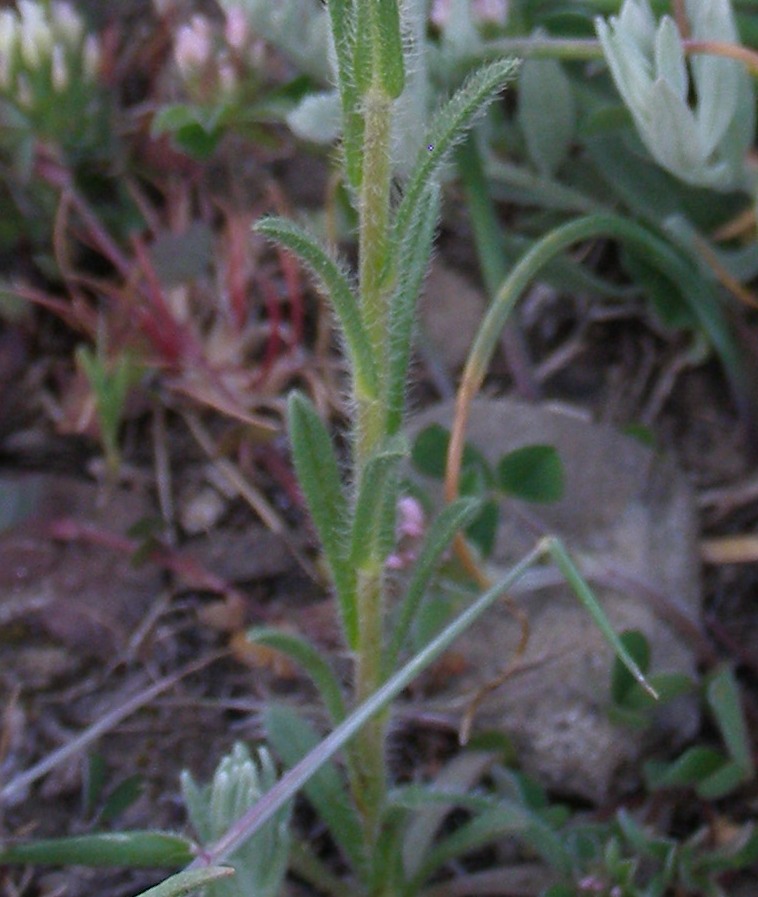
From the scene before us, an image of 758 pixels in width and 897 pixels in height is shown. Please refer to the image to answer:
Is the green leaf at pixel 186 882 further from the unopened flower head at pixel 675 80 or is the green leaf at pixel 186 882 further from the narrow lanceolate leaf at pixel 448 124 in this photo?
the unopened flower head at pixel 675 80

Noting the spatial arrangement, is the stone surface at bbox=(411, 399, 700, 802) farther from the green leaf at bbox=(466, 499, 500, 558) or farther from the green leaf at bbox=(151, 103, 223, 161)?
the green leaf at bbox=(151, 103, 223, 161)

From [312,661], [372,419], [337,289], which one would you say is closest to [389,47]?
[337,289]

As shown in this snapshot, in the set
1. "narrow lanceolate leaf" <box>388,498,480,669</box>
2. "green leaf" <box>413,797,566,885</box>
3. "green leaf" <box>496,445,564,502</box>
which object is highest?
"narrow lanceolate leaf" <box>388,498,480,669</box>

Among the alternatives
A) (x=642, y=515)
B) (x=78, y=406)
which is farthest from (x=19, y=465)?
(x=642, y=515)

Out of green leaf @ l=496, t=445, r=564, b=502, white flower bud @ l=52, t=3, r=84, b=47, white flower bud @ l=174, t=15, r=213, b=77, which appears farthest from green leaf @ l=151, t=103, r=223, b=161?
green leaf @ l=496, t=445, r=564, b=502

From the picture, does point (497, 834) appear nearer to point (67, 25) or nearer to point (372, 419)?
point (372, 419)

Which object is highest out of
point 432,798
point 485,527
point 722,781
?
point 485,527

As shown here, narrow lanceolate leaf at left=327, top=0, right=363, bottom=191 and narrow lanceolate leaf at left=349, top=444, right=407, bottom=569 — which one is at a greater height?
narrow lanceolate leaf at left=327, top=0, right=363, bottom=191
